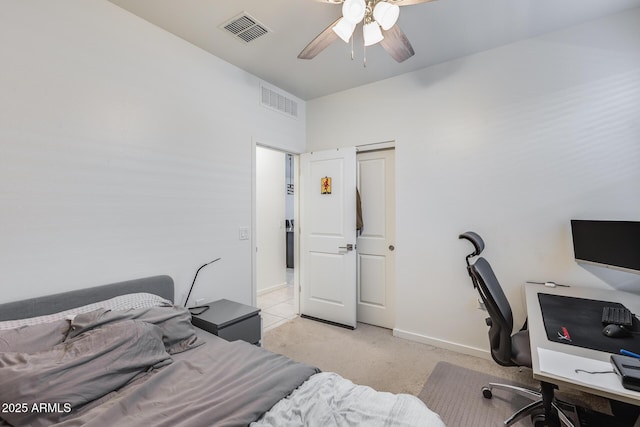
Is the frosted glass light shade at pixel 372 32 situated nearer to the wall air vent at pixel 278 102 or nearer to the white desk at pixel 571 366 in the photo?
the wall air vent at pixel 278 102

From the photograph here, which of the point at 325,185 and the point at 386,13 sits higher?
the point at 386,13

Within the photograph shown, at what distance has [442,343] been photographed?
2840mm

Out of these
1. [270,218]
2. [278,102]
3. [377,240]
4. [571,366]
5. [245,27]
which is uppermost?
[245,27]

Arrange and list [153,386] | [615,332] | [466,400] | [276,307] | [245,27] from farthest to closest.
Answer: [276,307] → [245,27] → [466,400] → [615,332] → [153,386]

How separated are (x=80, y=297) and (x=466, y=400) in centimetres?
271

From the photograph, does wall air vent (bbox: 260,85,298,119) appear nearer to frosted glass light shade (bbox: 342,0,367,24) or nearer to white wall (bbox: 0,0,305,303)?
white wall (bbox: 0,0,305,303)

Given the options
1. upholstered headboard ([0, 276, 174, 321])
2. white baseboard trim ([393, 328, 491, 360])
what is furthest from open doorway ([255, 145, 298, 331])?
upholstered headboard ([0, 276, 174, 321])

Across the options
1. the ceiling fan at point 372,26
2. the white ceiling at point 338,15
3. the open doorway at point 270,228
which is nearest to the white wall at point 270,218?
the open doorway at point 270,228

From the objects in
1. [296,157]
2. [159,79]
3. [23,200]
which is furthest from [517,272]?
[23,200]

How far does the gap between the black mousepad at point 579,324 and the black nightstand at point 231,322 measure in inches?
76.4

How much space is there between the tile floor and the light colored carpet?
202 mm

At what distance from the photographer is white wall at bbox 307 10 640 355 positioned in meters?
2.16

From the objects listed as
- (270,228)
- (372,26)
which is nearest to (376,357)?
(372,26)

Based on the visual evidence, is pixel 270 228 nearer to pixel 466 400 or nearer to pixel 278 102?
pixel 278 102
